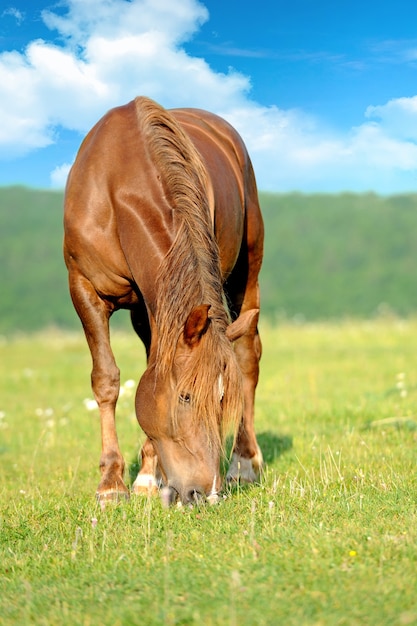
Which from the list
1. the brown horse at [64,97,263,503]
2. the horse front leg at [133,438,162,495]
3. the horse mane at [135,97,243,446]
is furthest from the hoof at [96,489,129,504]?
the horse mane at [135,97,243,446]

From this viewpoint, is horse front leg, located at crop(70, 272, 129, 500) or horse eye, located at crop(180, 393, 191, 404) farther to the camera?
horse front leg, located at crop(70, 272, 129, 500)

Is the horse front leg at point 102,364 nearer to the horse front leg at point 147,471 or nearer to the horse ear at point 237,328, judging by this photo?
the horse front leg at point 147,471

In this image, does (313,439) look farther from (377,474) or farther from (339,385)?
(339,385)

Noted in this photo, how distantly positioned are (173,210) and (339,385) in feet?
24.1

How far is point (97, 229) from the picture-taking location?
5336mm

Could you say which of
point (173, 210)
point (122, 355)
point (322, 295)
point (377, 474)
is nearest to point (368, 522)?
point (377, 474)

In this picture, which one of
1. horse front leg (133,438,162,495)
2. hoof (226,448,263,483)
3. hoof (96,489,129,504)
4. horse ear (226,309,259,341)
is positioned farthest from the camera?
hoof (226,448,263,483)

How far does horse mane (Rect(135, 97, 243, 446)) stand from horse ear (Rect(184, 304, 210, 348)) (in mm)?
45

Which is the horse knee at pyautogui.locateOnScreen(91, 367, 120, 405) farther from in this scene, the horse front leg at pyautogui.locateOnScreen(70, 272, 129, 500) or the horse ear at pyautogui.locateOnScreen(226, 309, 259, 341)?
the horse ear at pyautogui.locateOnScreen(226, 309, 259, 341)

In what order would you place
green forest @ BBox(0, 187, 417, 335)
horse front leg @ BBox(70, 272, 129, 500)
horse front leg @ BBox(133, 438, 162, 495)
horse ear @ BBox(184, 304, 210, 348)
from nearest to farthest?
horse ear @ BBox(184, 304, 210, 348), horse front leg @ BBox(70, 272, 129, 500), horse front leg @ BBox(133, 438, 162, 495), green forest @ BBox(0, 187, 417, 335)

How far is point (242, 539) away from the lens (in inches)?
146

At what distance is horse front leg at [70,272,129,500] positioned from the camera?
5457mm

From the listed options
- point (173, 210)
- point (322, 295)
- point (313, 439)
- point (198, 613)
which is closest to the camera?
point (198, 613)

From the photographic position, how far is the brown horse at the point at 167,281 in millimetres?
4359
